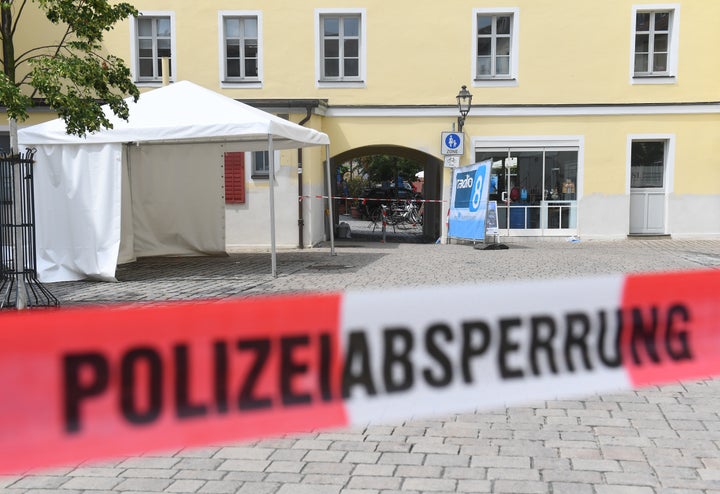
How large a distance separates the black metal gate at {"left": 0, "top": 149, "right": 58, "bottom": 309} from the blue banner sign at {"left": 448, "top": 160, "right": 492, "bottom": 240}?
33.2ft

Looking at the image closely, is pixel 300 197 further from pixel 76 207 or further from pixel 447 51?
pixel 76 207

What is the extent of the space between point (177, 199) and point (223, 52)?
564cm

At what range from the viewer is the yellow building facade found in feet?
62.1

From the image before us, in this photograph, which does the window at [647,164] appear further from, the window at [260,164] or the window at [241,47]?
the window at [241,47]

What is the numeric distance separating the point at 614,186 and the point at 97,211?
13.2 metres

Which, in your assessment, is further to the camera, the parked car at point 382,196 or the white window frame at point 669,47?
the parked car at point 382,196

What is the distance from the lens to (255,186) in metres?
18.1

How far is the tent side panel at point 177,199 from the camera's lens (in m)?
14.9

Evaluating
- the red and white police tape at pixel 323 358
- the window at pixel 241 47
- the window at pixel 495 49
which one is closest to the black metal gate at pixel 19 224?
the red and white police tape at pixel 323 358

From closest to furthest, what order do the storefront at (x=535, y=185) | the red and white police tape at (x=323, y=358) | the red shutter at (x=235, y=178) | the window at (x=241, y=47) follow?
the red and white police tape at (x=323, y=358) < the red shutter at (x=235, y=178) < the window at (x=241, y=47) < the storefront at (x=535, y=185)

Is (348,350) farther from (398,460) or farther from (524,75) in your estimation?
(524,75)

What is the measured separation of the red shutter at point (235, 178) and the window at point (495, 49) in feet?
21.4

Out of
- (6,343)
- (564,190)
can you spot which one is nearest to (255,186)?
(564,190)

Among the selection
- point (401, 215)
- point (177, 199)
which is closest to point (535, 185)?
point (401, 215)
